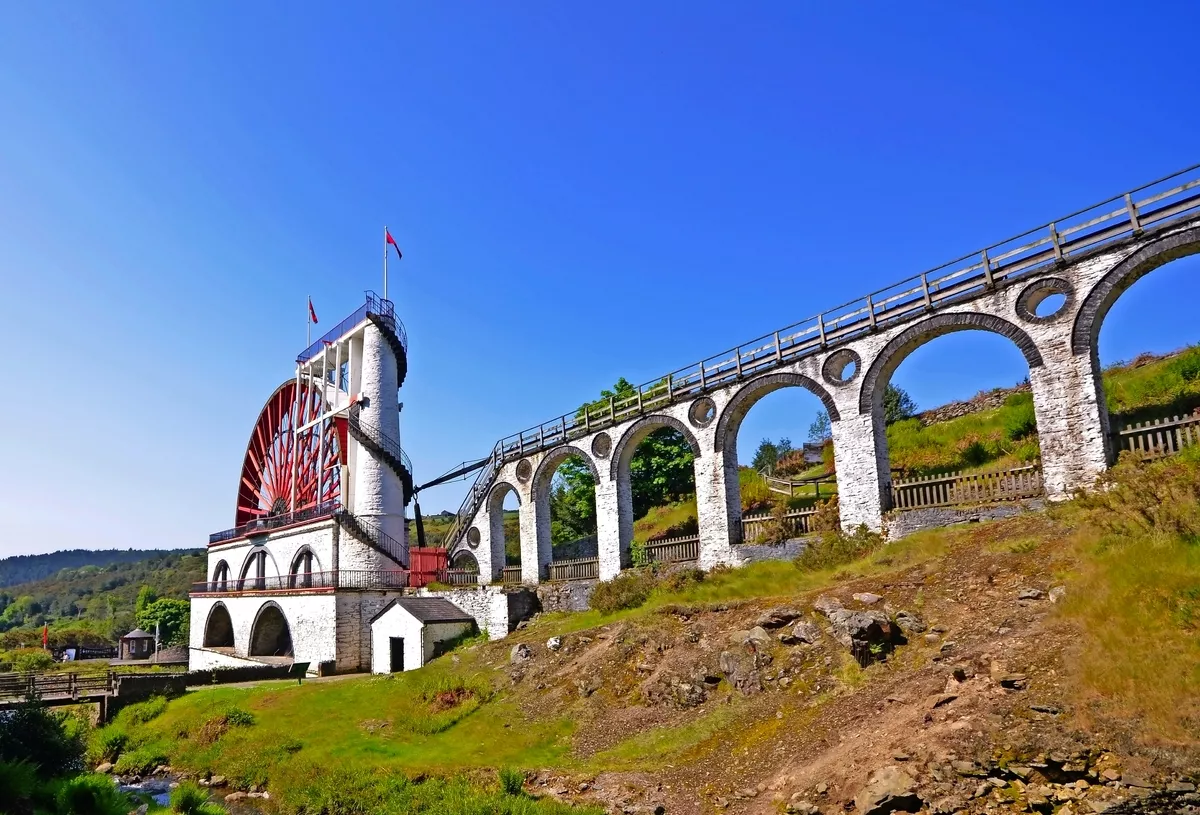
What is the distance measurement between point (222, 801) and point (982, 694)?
16067 millimetres

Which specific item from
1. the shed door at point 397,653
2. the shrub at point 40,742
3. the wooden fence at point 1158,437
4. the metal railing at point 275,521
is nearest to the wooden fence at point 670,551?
the shed door at point 397,653

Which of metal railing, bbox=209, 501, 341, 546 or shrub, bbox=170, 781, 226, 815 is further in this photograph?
metal railing, bbox=209, 501, 341, 546

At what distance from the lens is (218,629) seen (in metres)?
43.2

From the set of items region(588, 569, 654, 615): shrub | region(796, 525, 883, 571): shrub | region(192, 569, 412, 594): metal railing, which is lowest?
region(588, 569, 654, 615): shrub

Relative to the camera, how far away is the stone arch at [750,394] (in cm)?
2285

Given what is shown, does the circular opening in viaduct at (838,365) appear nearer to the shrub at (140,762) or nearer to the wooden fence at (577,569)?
the wooden fence at (577,569)

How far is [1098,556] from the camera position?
40.6 feet

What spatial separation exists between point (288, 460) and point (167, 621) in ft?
115

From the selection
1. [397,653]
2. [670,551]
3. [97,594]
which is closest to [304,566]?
[397,653]

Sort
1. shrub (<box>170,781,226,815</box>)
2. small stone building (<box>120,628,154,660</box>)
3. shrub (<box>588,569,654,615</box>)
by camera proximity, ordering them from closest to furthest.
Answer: shrub (<box>170,781,226,815</box>), shrub (<box>588,569,654,615</box>), small stone building (<box>120,628,154,660</box>)

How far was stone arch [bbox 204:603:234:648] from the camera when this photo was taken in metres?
42.0

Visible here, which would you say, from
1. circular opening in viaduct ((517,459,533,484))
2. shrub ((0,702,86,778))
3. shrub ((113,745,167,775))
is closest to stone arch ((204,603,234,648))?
circular opening in viaduct ((517,459,533,484))

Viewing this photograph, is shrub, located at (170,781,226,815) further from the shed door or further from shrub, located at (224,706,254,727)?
the shed door

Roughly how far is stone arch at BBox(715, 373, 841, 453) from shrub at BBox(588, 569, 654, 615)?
483cm
